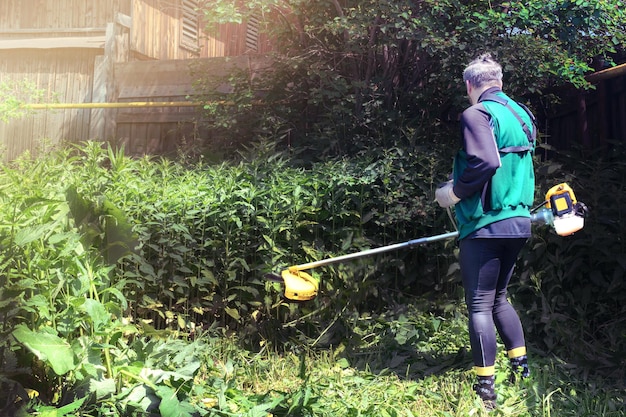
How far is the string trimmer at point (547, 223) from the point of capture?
3.52 m

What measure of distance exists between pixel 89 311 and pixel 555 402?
256cm

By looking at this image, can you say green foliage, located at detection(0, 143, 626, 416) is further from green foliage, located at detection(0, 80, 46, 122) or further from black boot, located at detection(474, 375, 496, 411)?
green foliage, located at detection(0, 80, 46, 122)

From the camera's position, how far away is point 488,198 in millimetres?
3492

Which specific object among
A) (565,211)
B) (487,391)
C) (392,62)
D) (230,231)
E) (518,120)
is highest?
(392,62)

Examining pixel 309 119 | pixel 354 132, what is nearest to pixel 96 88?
pixel 309 119

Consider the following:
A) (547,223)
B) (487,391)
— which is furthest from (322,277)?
(547,223)

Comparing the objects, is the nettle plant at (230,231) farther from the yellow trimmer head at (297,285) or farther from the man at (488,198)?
the man at (488,198)

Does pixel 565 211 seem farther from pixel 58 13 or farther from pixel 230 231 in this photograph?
pixel 58 13

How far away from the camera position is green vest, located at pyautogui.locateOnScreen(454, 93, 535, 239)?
3.48 metres

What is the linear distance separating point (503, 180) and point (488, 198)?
13 cm

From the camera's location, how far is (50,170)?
4059mm

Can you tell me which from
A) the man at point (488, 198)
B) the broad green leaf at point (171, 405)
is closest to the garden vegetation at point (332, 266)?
the broad green leaf at point (171, 405)

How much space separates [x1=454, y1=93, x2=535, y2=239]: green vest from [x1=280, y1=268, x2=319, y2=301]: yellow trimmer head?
993mm

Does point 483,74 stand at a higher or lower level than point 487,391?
higher
